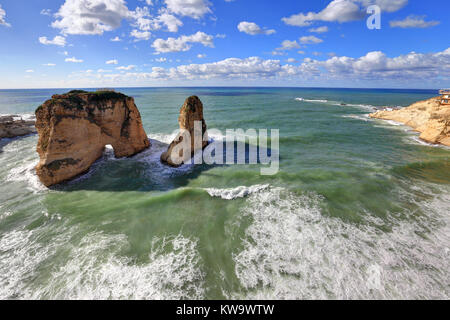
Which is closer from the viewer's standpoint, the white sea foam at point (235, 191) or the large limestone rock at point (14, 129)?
the white sea foam at point (235, 191)

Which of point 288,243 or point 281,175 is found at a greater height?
point 281,175

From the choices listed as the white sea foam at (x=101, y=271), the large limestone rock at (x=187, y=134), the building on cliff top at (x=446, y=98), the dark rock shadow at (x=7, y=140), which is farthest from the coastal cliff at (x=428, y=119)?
the dark rock shadow at (x=7, y=140)

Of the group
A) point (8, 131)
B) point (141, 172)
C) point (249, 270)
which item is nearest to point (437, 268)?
point (249, 270)

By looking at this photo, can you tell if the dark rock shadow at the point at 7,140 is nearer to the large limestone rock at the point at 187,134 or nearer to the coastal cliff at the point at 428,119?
the large limestone rock at the point at 187,134

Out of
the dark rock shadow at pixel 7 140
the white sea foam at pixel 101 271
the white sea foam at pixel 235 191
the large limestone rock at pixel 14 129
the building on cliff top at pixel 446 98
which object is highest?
the building on cliff top at pixel 446 98

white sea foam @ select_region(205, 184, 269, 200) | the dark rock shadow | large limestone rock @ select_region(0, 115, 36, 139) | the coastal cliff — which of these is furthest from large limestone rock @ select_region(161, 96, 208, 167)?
the coastal cliff

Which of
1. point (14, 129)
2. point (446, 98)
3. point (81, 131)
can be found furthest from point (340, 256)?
point (14, 129)

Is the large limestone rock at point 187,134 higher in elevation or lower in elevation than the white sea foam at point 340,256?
higher
